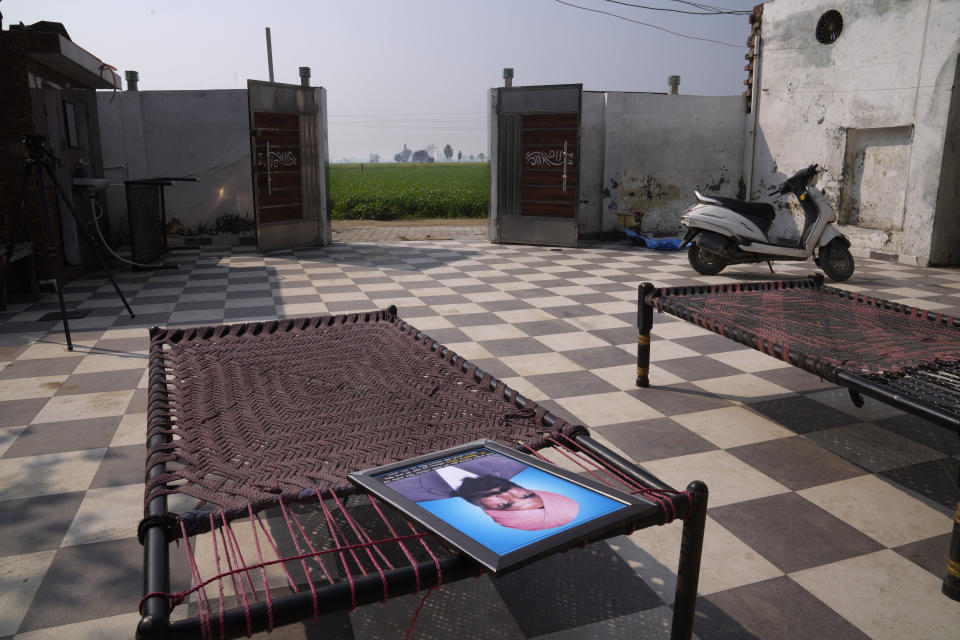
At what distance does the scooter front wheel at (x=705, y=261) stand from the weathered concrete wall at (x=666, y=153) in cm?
300

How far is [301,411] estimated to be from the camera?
1.96 m

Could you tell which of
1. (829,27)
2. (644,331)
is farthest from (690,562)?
(829,27)

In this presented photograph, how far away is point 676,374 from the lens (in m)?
3.58

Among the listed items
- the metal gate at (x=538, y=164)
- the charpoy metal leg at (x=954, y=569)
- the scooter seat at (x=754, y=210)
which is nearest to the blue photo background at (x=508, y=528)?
the charpoy metal leg at (x=954, y=569)

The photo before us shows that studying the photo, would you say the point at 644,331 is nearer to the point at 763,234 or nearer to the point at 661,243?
the point at 763,234

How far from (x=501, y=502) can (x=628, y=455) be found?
1.31 meters

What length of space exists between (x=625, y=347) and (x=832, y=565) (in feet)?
7.43

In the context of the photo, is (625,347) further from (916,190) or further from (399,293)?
(916,190)

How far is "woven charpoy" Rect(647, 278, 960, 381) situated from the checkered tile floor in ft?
1.45

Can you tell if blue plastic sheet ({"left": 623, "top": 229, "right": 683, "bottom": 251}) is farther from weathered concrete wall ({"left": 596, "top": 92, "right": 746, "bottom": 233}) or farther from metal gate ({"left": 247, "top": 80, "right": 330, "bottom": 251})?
metal gate ({"left": 247, "top": 80, "right": 330, "bottom": 251})

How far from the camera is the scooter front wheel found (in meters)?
6.61

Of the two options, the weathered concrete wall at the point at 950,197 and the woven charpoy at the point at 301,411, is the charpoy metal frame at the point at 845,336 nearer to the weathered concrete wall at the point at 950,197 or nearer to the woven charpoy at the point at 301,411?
the woven charpoy at the point at 301,411

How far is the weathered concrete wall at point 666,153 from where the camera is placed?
9328mm

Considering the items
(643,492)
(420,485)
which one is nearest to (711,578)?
(643,492)
